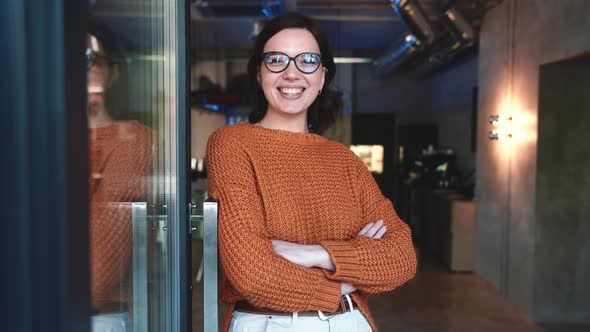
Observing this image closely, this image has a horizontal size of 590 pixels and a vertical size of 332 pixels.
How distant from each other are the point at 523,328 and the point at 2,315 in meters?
4.44

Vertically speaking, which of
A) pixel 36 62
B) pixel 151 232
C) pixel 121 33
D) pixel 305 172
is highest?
pixel 121 33

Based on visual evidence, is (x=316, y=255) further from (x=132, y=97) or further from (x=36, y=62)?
(x=36, y=62)

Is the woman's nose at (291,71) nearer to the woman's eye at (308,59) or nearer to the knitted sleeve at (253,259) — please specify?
the woman's eye at (308,59)

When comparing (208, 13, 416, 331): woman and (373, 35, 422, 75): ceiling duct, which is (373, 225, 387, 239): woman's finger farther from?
(373, 35, 422, 75): ceiling duct

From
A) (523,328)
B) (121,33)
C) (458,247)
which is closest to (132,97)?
(121,33)

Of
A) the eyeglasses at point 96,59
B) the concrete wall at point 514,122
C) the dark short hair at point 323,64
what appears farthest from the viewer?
the concrete wall at point 514,122

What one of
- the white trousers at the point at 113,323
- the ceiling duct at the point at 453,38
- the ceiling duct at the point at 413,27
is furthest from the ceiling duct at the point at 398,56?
the white trousers at the point at 113,323

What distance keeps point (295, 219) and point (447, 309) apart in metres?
3.70

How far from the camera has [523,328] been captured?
416cm

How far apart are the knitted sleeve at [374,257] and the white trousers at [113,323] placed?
1.91ft

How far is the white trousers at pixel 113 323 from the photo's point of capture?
0.63 metres

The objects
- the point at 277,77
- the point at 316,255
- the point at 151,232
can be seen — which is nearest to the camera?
the point at 151,232

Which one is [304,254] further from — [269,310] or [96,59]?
[96,59]

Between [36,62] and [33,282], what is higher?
[36,62]
